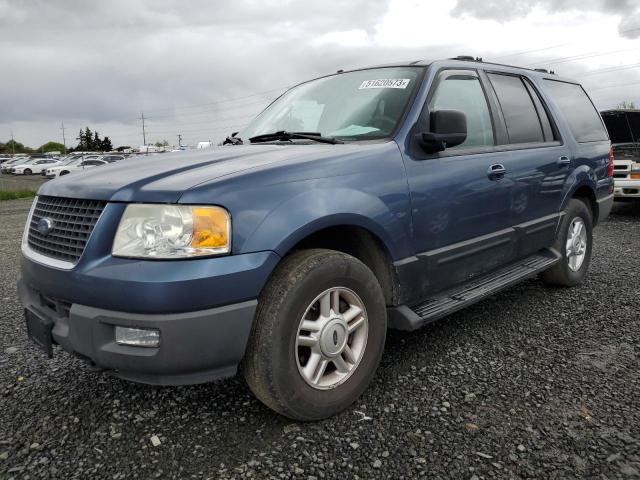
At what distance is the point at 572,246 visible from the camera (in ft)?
15.0

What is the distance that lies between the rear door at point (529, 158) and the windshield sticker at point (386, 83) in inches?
32.6

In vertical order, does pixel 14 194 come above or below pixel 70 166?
below

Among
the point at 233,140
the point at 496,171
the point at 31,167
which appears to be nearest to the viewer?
the point at 496,171

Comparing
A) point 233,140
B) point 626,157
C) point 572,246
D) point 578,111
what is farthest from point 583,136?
point 626,157

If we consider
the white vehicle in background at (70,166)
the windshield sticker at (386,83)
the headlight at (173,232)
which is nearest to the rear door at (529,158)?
the windshield sticker at (386,83)

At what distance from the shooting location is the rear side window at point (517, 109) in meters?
3.74

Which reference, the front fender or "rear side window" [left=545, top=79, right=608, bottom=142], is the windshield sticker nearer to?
the front fender

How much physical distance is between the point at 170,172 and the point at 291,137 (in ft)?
3.20

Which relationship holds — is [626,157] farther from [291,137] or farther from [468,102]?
[291,137]

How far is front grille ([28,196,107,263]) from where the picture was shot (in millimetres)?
2229

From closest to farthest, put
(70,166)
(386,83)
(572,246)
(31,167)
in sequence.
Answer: (386,83), (572,246), (70,166), (31,167)

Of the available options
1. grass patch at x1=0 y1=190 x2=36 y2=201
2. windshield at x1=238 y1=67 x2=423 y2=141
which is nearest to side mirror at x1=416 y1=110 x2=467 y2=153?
windshield at x1=238 y1=67 x2=423 y2=141

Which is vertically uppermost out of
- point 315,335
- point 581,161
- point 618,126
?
point 618,126

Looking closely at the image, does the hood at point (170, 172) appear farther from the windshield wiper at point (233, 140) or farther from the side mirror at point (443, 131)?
the windshield wiper at point (233, 140)
